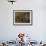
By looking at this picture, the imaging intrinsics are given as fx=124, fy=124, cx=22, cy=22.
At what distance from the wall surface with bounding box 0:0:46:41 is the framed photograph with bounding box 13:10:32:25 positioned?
114mm

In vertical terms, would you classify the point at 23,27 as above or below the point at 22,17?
below

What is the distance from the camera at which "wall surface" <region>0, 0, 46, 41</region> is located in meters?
4.68

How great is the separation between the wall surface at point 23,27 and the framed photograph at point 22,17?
0.11 metres

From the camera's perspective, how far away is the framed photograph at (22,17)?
15.4ft

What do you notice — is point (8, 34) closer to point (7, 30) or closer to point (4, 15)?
point (7, 30)

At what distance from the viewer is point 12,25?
4.68m

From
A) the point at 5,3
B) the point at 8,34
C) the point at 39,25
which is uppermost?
the point at 5,3

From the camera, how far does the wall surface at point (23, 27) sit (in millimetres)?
4680

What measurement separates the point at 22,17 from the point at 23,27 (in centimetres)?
39

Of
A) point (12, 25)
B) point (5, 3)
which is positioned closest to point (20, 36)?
point (12, 25)

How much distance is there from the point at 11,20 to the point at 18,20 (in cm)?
27

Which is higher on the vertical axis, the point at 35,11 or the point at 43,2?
the point at 43,2

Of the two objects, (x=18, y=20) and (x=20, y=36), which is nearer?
(x=20, y=36)

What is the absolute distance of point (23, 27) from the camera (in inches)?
185
